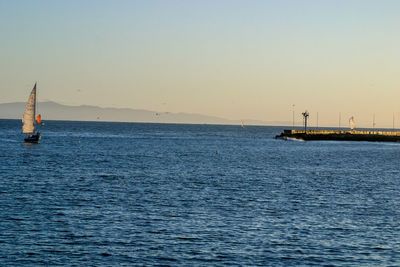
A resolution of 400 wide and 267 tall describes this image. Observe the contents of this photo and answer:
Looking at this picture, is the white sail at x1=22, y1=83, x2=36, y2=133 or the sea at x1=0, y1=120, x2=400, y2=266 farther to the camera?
the white sail at x1=22, y1=83, x2=36, y2=133

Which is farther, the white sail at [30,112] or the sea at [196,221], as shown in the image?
the white sail at [30,112]

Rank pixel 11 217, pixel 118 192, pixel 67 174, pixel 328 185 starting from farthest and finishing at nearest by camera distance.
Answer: pixel 67 174
pixel 328 185
pixel 118 192
pixel 11 217

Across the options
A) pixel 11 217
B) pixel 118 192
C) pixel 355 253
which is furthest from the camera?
pixel 118 192

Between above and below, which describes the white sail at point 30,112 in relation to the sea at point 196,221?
above

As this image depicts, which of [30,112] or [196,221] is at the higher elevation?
[30,112]

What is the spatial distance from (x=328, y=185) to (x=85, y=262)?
42.3 meters

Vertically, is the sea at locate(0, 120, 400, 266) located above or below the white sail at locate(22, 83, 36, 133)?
below

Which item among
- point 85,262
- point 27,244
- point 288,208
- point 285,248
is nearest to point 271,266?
point 285,248

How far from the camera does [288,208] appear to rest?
45.5 m

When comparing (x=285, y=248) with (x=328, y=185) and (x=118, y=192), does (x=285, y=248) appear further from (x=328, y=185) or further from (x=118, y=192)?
(x=328, y=185)

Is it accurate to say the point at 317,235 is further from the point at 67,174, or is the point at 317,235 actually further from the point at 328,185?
the point at 67,174

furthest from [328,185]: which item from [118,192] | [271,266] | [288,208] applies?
[271,266]

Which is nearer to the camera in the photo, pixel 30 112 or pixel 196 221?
pixel 196 221

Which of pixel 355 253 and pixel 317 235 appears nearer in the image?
pixel 355 253
